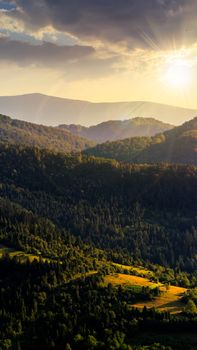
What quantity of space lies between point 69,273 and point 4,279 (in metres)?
24.0

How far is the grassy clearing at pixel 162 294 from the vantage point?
153875 millimetres

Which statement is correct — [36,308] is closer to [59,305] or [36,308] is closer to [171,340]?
[59,305]

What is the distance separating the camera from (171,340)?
12025 cm

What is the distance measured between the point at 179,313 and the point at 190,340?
24.4m

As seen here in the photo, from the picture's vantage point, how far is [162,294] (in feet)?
558

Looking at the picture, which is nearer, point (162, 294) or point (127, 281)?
point (162, 294)

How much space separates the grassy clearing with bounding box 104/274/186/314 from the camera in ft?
505

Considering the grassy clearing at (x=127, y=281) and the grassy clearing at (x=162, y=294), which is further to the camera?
the grassy clearing at (x=127, y=281)

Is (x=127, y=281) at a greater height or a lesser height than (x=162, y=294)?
greater

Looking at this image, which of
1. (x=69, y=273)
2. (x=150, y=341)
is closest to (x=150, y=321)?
(x=150, y=341)

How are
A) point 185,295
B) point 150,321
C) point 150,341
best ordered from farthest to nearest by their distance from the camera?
point 185,295, point 150,321, point 150,341

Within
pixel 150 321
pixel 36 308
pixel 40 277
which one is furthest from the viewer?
pixel 40 277

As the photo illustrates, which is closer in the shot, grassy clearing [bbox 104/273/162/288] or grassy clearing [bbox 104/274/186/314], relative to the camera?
grassy clearing [bbox 104/274/186/314]

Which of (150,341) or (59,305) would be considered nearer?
(150,341)
